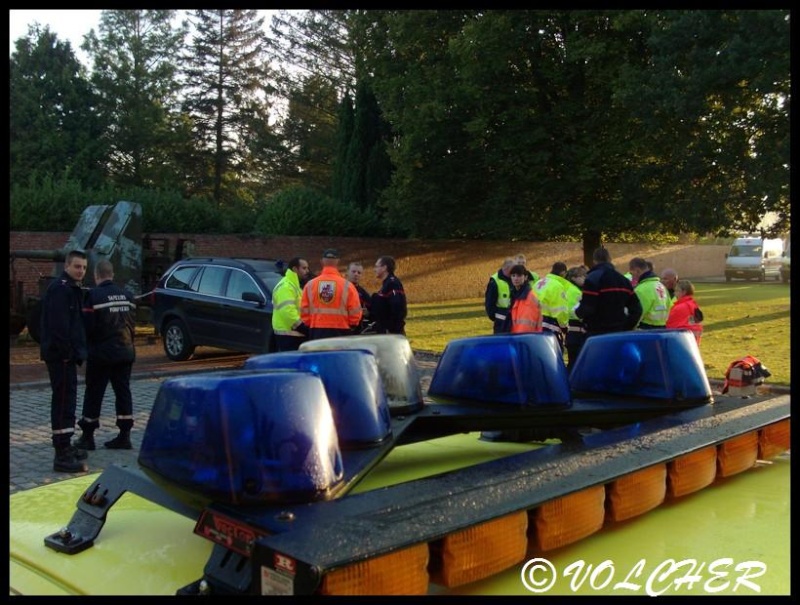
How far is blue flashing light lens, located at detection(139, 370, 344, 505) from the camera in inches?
75.3

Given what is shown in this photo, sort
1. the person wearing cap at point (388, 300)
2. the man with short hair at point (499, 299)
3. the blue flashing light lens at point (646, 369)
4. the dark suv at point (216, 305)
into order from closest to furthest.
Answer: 1. the blue flashing light lens at point (646, 369)
2. the person wearing cap at point (388, 300)
3. the man with short hair at point (499, 299)
4. the dark suv at point (216, 305)

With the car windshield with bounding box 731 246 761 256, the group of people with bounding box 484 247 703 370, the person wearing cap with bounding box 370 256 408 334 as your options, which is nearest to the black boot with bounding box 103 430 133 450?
the person wearing cap with bounding box 370 256 408 334

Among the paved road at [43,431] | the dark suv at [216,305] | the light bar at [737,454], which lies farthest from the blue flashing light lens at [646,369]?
the dark suv at [216,305]

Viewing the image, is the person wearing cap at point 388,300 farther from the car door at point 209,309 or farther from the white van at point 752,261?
the white van at point 752,261

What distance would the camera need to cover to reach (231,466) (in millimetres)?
1914

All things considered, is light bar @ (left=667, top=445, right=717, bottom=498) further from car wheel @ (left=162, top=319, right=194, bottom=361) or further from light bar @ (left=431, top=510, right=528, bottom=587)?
car wheel @ (left=162, top=319, right=194, bottom=361)

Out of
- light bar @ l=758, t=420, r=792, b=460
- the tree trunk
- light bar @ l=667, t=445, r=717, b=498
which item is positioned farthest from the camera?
the tree trunk

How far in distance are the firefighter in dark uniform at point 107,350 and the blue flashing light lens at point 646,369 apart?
5337 millimetres

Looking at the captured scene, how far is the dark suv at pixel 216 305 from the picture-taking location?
13414mm

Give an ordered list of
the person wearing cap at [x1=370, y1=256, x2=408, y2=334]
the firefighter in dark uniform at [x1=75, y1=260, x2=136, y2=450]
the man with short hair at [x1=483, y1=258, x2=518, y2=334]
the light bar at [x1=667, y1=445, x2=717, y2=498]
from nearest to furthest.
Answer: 1. the light bar at [x1=667, y1=445, x2=717, y2=498]
2. the firefighter in dark uniform at [x1=75, y1=260, x2=136, y2=450]
3. the person wearing cap at [x1=370, y1=256, x2=408, y2=334]
4. the man with short hair at [x1=483, y1=258, x2=518, y2=334]

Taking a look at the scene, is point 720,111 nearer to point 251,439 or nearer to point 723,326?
point 723,326

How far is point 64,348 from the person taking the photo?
Answer: 6613 millimetres

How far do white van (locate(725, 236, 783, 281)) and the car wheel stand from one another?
3469cm

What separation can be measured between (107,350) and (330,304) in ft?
8.19
